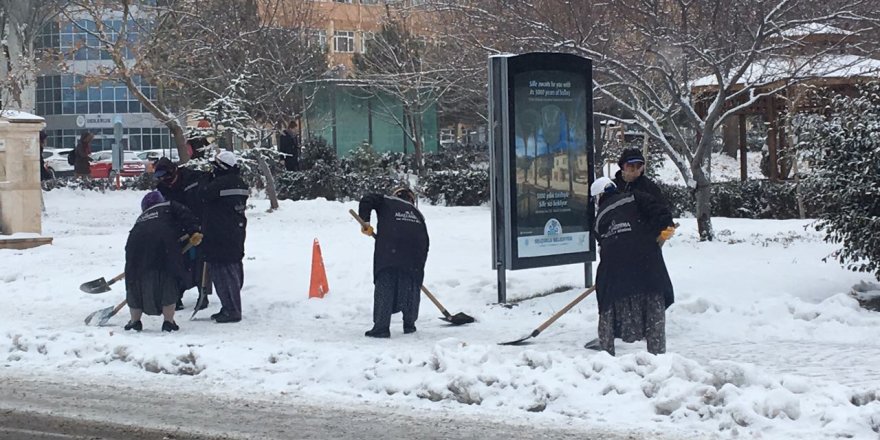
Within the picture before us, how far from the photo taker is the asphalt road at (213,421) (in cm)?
704

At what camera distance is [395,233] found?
1052cm

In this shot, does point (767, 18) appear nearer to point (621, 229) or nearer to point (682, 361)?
point (621, 229)

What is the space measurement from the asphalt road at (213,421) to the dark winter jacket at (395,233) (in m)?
2.72

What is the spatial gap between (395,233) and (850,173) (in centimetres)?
444

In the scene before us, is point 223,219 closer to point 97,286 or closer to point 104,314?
point 104,314

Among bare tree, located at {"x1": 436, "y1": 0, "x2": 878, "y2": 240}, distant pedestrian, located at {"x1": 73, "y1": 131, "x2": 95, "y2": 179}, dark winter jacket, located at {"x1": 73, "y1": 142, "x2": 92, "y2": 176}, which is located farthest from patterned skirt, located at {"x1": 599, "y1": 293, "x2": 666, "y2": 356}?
dark winter jacket, located at {"x1": 73, "y1": 142, "x2": 92, "y2": 176}

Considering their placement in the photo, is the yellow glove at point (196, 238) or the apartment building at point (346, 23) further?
the apartment building at point (346, 23)

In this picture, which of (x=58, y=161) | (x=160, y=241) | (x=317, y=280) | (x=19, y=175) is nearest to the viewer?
(x=160, y=241)

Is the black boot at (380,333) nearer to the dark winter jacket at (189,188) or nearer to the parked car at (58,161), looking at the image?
the dark winter jacket at (189,188)

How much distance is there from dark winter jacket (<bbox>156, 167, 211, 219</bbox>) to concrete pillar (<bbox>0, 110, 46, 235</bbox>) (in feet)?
20.2

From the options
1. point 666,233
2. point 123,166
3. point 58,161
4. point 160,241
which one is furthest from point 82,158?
point 666,233

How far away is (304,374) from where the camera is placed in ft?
28.8

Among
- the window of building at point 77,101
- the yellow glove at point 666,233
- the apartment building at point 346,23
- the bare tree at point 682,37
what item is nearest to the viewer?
the yellow glove at point 666,233

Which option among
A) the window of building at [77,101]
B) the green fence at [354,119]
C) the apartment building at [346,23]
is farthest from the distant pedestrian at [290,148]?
the window of building at [77,101]
